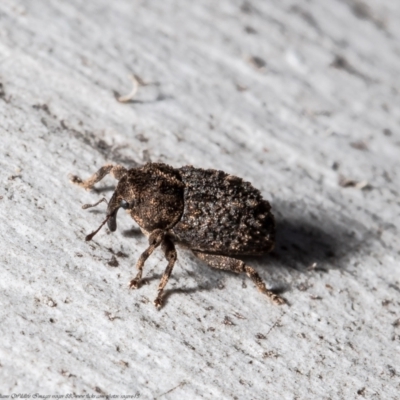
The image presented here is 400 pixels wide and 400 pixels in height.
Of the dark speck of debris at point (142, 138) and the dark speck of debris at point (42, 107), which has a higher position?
the dark speck of debris at point (142, 138)

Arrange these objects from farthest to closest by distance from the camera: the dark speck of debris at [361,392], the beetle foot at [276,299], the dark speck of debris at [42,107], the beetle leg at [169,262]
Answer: the dark speck of debris at [42,107] → the beetle foot at [276,299] → the beetle leg at [169,262] → the dark speck of debris at [361,392]

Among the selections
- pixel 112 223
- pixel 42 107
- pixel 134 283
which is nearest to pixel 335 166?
pixel 112 223

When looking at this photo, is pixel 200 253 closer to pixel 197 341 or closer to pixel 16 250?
pixel 197 341

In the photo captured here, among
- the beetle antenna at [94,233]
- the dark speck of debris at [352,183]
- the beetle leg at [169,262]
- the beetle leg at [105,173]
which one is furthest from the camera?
the dark speck of debris at [352,183]

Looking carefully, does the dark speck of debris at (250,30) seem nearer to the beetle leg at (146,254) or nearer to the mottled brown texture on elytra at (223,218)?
the mottled brown texture on elytra at (223,218)

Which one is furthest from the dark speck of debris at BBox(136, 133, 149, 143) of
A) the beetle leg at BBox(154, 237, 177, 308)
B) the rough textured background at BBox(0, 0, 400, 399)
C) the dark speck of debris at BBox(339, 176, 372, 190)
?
the dark speck of debris at BBox(339, 176, 372, 190)

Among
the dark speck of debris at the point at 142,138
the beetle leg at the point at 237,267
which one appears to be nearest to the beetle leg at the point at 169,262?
the beetle leg at the point at 237,267

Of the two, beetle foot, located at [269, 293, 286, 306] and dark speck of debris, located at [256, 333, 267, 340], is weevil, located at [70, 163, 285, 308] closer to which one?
beetle foot, located at [269, 293, 286, 306]
